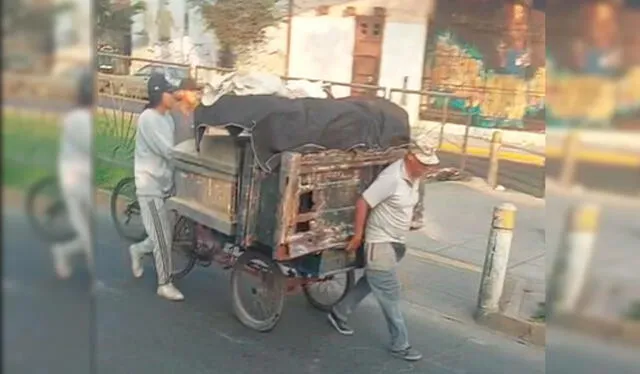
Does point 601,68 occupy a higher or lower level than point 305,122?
higher

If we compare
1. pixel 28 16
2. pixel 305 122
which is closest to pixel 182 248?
pixel 305 122

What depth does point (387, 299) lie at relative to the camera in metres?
2.02

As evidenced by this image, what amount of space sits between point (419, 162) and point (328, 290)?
1.48 feet

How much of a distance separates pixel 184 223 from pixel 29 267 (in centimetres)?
119

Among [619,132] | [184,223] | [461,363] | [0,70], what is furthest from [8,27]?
[461,363]

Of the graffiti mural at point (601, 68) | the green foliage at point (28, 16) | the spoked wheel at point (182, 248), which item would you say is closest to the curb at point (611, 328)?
the graffiti mural at point (601, 68)

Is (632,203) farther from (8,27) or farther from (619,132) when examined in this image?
(8,27)

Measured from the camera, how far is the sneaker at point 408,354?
2029 mm

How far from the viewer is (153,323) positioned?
1850 millimetres

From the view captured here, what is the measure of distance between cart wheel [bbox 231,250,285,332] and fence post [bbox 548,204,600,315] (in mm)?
780

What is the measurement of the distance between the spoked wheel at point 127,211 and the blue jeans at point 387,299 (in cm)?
62

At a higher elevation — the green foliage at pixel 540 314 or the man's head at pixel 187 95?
the man's head at pixel 187 95

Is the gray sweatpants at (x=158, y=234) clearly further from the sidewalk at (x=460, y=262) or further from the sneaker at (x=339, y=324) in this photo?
the sidewalk at (x=460, y=262)

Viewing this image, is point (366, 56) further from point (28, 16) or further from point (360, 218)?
point (28, 16)
